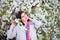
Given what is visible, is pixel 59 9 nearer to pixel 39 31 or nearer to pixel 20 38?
pixel 39 31

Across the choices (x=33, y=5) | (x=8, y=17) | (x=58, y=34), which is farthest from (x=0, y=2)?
(x=58, y=34)

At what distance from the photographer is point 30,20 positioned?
210 cm

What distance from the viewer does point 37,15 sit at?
82.7 inches

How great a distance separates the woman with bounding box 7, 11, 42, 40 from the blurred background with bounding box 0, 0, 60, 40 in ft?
0.11

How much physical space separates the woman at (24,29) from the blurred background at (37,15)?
0.11ft

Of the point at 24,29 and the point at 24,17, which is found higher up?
the point at 24,17

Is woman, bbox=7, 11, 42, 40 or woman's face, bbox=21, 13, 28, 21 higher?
woman's face, bbox=21, 13, 28, 21

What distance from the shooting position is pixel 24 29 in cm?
208

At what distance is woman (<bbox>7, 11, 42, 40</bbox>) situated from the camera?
2.07 meters

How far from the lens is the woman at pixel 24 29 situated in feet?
6.79

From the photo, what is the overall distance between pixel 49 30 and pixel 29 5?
30 centimetres

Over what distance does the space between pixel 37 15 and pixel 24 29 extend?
0.59 feet

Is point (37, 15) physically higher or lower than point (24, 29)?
higher

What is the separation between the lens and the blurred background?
6.84 feet
